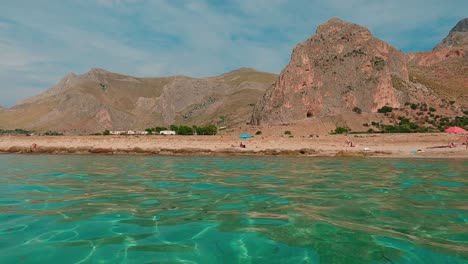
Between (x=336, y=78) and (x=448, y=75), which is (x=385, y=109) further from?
(x=448, y=75)

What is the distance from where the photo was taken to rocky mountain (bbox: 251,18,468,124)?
99188 millimetres

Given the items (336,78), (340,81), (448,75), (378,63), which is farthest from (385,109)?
(448,75)

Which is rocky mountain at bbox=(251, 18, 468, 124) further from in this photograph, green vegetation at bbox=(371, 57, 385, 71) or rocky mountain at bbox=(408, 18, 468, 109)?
rocky mountain at bbox=(408, 18, 468, 109)

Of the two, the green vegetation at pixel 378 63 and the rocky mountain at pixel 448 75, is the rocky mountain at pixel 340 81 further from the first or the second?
the rocky mountain at pixel 448 75

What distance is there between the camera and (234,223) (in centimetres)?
758

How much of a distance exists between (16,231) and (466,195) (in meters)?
12.0

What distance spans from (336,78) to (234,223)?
103086mm

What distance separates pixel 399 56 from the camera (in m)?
117

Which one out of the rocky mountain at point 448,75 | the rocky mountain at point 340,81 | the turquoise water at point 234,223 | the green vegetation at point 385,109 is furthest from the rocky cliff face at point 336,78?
the turquoise water at point 234,223

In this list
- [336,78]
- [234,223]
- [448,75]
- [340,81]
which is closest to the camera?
[234,223]

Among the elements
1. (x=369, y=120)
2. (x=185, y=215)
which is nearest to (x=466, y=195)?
(x=185, y=215)

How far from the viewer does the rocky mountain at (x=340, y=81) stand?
9919 centimetres

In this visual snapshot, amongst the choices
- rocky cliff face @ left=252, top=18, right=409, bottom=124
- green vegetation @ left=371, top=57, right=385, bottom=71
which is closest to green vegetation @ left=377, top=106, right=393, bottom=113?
rocky cliff face @ left=252, top=18, right=409, bottom=124

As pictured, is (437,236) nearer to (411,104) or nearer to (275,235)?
(275,235)
